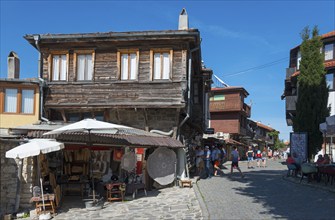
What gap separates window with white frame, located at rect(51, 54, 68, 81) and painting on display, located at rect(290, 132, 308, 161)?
1212cm

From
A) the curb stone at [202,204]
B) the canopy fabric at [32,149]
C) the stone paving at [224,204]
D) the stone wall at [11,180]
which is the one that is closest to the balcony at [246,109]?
the stone paving at [224,204]

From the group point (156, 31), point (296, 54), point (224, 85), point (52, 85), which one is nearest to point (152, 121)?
point (156, 31)

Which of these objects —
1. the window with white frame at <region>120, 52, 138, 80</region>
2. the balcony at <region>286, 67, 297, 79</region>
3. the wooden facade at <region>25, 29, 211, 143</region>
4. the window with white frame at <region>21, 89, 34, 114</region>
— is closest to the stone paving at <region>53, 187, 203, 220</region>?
the wooden facade at <region>25, 29, 211, 143</region>

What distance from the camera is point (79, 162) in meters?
15.9

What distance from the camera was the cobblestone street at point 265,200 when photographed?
31.8 ft

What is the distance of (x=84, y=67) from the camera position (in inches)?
690

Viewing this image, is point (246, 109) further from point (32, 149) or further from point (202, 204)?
point (32, 149)

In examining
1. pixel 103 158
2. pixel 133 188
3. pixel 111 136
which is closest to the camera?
pixel 111 136

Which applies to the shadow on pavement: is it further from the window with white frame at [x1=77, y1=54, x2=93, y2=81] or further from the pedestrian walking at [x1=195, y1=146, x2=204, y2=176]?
the window with white frame at [x1=77, y1=54, x2=93, y2=81]

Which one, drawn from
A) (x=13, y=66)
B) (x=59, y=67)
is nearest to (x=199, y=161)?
(x=59, y=67)

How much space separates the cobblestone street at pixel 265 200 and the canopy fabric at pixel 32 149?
4.88 meters

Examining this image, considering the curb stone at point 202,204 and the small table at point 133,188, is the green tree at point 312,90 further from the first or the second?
the small table at point 133,188

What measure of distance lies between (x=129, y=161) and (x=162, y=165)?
178 centimetres

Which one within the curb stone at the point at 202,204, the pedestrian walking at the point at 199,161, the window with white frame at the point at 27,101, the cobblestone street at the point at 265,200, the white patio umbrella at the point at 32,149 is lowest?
the curb stone at the point at 202,204
